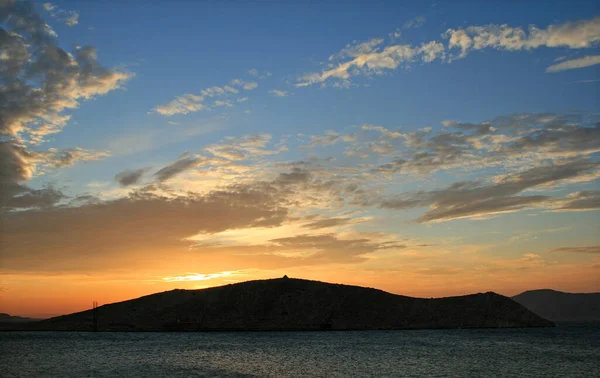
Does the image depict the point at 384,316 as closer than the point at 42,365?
No

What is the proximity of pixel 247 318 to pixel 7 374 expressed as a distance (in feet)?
440

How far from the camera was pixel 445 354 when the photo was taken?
8850cm

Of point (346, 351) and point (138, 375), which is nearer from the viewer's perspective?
point (138, 375)

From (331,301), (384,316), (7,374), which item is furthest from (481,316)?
(7,374)

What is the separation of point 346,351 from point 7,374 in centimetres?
5648

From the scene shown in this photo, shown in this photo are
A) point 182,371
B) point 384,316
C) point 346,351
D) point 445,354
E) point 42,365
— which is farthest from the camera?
point 384,316

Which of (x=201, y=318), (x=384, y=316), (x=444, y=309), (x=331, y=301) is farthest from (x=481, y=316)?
(x=201, y=318)

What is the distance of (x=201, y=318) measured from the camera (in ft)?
640

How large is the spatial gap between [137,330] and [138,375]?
144 m

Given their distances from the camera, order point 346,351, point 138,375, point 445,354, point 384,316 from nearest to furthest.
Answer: point 138,375
point 445,354
point 346,351
point 384,316

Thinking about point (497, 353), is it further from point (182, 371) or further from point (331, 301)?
point (331, 301)

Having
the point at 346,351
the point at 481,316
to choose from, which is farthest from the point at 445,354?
the point at 481,316

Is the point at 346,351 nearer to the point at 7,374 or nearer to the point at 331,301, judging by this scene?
the point at 7,374

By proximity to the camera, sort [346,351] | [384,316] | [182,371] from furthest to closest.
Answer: [384,316]
[346,351]
[182,371]
